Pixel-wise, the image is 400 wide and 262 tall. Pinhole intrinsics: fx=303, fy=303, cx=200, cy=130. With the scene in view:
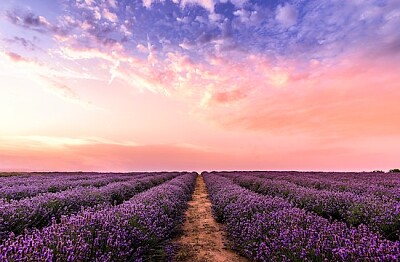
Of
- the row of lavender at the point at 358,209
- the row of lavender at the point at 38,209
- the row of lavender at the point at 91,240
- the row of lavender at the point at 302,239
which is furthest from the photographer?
the row of lavender at the point at 358,209

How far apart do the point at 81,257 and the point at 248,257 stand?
310cm

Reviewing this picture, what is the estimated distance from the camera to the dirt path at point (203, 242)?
5.23m

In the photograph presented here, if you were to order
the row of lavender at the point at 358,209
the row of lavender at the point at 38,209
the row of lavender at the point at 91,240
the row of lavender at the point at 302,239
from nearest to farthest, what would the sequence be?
1. the row of lavender at the point at 91,240
2. the row of lavender at the point at 302,239
3. the row of lavender at the point at 38,209
4. the row of lavender at the point at 358,209

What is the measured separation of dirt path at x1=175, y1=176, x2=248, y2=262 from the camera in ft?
17.2

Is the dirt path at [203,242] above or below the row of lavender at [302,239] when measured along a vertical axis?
below

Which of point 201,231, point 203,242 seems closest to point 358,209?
point 203,242

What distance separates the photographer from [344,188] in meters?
11.3

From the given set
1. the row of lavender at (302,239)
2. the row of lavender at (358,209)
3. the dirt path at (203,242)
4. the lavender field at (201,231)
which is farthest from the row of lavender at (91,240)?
the row of lavender at (358,209)

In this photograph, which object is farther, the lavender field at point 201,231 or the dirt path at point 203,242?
the dirt path at point 203,242

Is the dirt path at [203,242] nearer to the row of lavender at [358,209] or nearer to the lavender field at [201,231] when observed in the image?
the lavender field at [201,231]

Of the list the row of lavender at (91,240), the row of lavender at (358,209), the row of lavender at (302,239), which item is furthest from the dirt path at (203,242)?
the row of lavender at (358,209)

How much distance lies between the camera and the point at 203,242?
6.29 metres

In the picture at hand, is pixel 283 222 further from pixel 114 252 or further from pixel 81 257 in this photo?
pixel 81 257

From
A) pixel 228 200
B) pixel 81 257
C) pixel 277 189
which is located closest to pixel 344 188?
pixel 277 189
